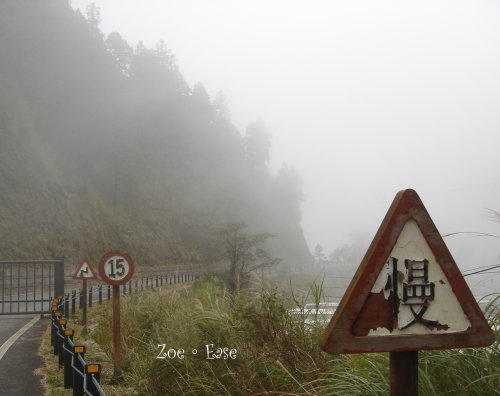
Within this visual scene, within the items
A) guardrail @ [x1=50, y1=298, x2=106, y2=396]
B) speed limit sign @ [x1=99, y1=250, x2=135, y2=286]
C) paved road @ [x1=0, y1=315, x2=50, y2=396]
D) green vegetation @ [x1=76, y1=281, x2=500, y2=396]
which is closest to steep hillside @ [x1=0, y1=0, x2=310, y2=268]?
paved road @ [x1=0, y1=315, x2=50, y2=396]

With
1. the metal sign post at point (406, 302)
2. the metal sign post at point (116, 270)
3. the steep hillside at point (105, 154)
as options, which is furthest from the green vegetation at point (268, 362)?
the steep hillside at point (105, 154)

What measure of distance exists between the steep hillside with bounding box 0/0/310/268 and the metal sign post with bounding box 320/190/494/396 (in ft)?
119

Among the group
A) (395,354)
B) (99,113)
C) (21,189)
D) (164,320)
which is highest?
(99,113)

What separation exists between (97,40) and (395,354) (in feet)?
232

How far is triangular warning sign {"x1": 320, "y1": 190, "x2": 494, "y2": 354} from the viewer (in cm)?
239

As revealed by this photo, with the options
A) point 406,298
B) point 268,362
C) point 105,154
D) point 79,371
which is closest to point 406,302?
point 406,298

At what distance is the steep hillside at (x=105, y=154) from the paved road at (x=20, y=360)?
925 inches

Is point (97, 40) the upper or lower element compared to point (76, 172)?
upper

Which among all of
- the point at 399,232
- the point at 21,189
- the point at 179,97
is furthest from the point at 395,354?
the point at 179,97

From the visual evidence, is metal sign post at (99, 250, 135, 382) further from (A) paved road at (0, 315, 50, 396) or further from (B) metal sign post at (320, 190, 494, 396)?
(B) metal sign post at (320, 190, 494, 396)

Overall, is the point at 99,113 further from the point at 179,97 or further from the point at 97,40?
the point at 179,97

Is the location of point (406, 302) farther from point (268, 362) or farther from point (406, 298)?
point (268, 362)

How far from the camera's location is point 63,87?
194ft

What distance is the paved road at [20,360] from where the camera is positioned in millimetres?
7558
